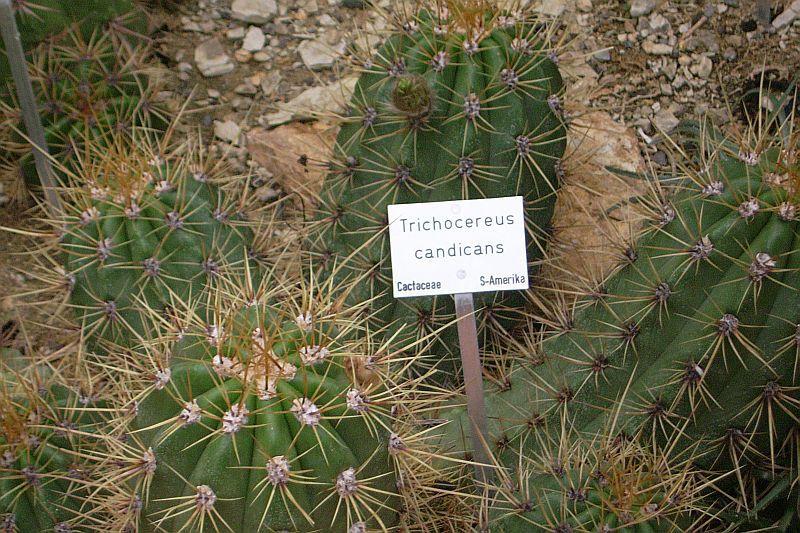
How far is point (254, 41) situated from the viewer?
2617 mm

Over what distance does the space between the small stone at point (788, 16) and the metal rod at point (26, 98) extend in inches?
81.3

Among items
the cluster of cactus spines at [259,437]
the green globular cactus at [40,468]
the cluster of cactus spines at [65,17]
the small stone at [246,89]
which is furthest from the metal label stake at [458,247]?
the small stone at [246,89]

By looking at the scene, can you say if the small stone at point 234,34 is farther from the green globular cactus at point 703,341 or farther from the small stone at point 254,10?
the green globular cactus at point 703,341

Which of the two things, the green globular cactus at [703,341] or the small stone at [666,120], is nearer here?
the green globular cactus at [703,341]

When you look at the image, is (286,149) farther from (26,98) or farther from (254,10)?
(26,98)

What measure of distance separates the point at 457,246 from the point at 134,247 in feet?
2.09

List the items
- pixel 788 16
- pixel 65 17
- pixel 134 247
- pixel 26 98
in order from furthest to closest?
pixel 788 16, pixel 65 17, pixel 26 98, pixel 134 247

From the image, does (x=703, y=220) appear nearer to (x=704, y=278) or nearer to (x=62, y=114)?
(x=704, y=278)

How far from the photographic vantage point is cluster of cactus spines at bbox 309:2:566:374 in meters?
1.58

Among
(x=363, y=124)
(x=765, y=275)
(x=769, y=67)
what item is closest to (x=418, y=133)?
(x=363, y=124)

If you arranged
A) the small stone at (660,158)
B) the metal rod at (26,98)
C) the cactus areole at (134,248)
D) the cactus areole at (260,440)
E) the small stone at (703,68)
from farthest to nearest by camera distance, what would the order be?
the small stone at (703,68), the small stone at (660,158), the metal rod at (26,98), the cactus areole at (134,248), the cactus areole at (260,440)

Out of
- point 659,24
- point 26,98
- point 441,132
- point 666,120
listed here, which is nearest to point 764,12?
point 659,24

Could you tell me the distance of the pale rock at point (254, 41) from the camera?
2615mm

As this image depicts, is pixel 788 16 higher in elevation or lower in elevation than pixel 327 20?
higher
